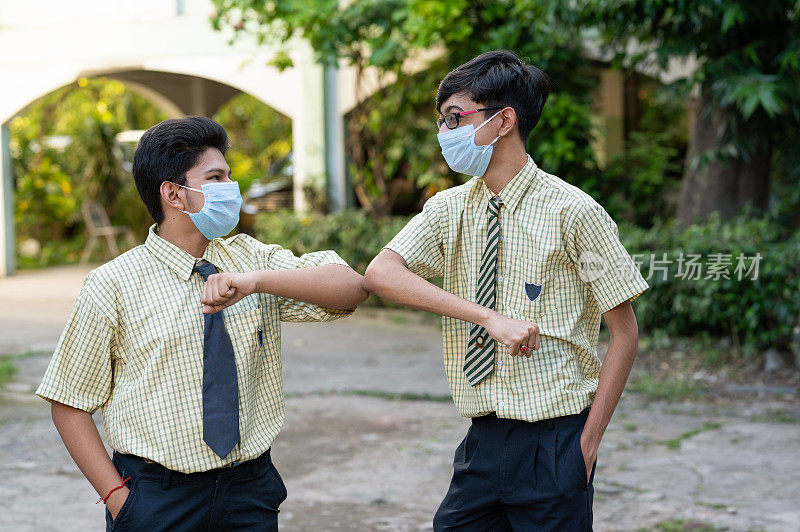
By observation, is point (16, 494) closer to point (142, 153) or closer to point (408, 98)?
point (142, 153)

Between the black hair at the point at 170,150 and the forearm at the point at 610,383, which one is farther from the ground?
the black hair at the point at 170,150

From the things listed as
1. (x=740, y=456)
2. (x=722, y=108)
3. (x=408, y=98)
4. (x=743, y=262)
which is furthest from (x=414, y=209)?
(x=740, y=456)

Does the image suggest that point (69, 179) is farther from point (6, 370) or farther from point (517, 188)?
point (517, 188)

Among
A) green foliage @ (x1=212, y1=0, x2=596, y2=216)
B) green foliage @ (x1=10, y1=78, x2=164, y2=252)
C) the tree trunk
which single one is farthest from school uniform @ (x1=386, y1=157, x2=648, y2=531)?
green foliage @ (x1=10, y1=78, x2=164, y2=252)

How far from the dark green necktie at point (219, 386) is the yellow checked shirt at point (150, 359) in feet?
0.08

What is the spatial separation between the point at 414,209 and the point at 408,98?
3408 millimetres

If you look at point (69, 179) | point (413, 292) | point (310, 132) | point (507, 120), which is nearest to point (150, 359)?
point (413, 292)

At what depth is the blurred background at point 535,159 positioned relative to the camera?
17.5ft

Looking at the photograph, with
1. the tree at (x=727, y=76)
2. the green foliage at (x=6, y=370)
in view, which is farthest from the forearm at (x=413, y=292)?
the green foliage at (x=6, y=370)

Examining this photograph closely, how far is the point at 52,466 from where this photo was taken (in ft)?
16.1

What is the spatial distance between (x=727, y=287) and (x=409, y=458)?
2874 mm

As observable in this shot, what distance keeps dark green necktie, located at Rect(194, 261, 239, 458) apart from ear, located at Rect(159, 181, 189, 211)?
0.26 metres

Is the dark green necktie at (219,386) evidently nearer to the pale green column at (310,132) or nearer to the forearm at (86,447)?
the forearm at (86,447)

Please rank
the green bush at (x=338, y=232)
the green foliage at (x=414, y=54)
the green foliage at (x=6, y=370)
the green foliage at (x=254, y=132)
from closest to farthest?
1. the green foliage at (x=6, y=370)
2. the green foliage at (x=414, y=54)
3. the green bush at (x=338, y=232)
4. the green foliage at (x=254, y=132)
